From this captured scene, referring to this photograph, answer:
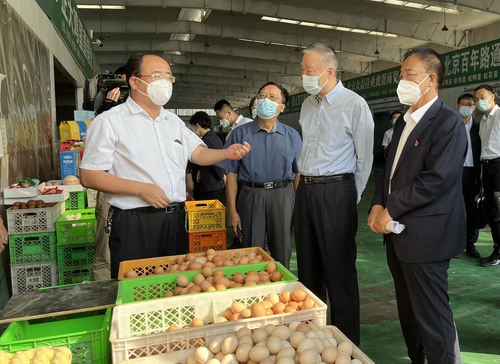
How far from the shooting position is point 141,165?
2.13m

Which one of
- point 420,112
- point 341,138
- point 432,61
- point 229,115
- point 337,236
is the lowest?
point 337,236

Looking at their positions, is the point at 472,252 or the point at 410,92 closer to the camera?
the point at 410,92

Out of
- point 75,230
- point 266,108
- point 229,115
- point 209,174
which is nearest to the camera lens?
point 266,108

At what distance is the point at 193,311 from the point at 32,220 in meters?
2.40

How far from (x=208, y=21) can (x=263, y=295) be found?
44.0ft

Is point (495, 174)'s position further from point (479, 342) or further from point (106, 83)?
point (106, 83)

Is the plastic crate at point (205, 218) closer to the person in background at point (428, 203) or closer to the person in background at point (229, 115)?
the person in background at point (428, 203)

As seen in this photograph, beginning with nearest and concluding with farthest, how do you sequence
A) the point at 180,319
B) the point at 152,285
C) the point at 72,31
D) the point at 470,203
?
the point at 180,319 < the point at 152,285 < the point at 470,203 < the point at 72,31

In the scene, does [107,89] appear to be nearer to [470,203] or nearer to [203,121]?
[203,121]

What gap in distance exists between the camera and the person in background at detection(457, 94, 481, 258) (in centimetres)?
459

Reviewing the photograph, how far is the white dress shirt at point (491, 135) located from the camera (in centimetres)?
412

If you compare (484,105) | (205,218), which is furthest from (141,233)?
(484,105)

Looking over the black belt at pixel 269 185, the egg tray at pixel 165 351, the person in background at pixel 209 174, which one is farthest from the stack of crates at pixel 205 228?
the egg tray at pixel 165 351

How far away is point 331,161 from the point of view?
249 cm
